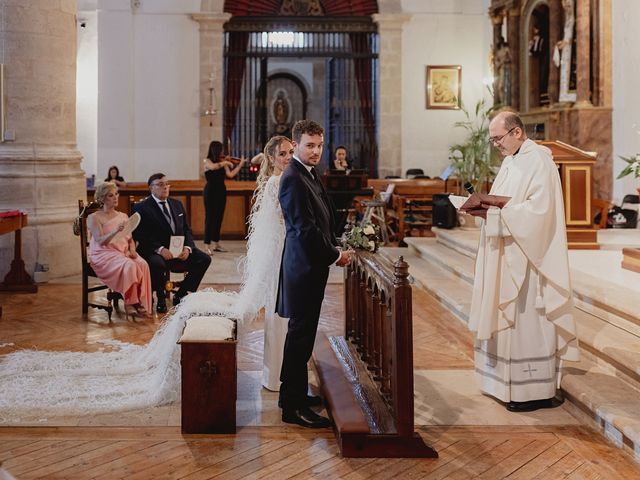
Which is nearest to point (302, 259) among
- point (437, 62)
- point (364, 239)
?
point (364, 239)

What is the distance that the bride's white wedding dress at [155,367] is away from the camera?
15.4ft

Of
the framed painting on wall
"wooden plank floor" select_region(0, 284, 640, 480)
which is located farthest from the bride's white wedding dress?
the framed painting on wall

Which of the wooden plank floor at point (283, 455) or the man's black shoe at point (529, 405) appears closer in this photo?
the wooden plank floor at point (283, 455)

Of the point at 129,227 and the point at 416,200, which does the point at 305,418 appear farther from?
the point at 416,200

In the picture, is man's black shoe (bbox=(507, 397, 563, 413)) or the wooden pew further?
the wooden pew

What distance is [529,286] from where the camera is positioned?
455 centimetres

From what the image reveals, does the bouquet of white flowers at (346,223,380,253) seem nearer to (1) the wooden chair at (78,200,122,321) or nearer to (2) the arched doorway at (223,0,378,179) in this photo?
(1) the wooden chair at (78,200,122,321)

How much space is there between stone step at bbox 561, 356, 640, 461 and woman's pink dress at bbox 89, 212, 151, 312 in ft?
12.2

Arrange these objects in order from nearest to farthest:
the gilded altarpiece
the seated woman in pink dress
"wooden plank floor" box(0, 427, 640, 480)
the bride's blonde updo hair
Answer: "wooden plank floor" box(0, 427, 640, 480) → the bride's blonde updo hair → the seated woman in pink dress → the gilded altarpiece

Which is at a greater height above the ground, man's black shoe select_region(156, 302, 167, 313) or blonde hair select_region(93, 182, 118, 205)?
blonde hair select_region(93, 182, 118, 205)

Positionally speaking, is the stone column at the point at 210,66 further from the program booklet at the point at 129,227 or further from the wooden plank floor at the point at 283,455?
the wooden plank floor at the point at 283,455

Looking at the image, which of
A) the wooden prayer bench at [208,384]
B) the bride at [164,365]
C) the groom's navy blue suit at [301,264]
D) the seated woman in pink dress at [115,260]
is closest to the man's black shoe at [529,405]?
the groom's navy blue suit at [301,264]

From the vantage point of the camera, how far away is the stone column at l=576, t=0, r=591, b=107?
38.8 ft

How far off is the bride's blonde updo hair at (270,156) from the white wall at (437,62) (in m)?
11.5
